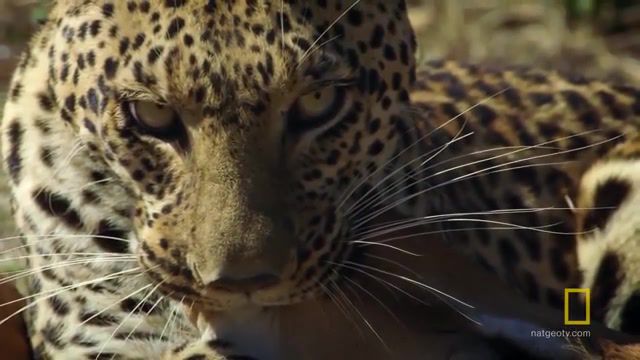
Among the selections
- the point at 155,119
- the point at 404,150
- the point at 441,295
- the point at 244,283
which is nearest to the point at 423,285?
the point at 441,295

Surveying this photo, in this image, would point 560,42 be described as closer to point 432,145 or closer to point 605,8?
point 605,8

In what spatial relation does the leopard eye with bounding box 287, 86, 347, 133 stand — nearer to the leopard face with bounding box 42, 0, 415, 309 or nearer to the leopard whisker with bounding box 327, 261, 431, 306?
the leopard face with bounding box 42, 0, 415, 309

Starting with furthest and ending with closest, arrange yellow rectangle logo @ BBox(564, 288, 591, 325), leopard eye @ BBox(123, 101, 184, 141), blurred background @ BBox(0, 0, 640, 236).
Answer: blurred background @ BBox(0, 0, 640, 236), yellow rectangle logo @ BBox(564, 288, 591, 325), leopard eye @ BBox(123, 101, 184, 141)

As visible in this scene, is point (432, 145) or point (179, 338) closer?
point (179, 338)

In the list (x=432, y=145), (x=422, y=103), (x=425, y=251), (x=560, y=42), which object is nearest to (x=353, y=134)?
(x=425, y=251)

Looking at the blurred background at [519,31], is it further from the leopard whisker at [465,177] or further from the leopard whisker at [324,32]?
the leopard whisker at [324,32]

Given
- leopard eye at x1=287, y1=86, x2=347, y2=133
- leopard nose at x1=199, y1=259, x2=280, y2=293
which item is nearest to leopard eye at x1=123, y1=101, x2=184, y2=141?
leopard eye at x1=287, y1=86, x2=347, y2=133

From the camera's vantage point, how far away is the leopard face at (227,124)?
3.84 meters

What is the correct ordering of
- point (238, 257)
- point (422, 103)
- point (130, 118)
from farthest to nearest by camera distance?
point (422, 103) < point (130, 118) < point (238, 257)

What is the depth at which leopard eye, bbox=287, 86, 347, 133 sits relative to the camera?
4.04m

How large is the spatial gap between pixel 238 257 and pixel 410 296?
0.75m

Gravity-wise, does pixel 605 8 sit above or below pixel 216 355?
above

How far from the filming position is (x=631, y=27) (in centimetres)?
801

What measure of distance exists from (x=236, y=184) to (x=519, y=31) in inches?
178
